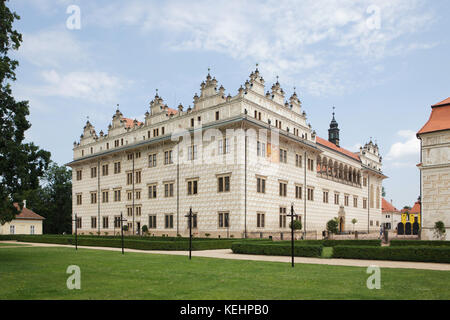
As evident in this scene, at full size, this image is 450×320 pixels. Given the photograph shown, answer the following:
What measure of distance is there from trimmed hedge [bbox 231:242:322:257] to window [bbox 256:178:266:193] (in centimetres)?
1374

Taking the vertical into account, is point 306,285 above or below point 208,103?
below

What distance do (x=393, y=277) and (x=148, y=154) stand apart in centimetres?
3566

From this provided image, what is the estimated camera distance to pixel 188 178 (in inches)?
1570

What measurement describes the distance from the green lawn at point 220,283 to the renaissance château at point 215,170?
2148cm

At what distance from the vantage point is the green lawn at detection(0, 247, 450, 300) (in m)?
9.34

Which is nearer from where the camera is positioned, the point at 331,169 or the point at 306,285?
the point at 306,285

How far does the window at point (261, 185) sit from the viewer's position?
37.0 meters

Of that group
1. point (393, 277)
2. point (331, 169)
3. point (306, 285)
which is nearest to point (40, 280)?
point (306, 285)

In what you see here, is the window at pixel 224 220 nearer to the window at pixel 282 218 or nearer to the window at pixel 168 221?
the window at pixel 282 218

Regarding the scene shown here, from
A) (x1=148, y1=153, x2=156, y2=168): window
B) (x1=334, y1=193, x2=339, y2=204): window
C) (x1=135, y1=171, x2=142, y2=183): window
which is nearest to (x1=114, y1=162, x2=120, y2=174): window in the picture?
(x1=135, y1=171, x2=142, y2=183): window

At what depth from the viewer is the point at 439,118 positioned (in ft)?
105

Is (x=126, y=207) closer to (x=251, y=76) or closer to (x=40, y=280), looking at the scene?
(x=251, y=76)

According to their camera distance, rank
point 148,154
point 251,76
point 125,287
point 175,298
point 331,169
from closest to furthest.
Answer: point 175,298 → point 125,287 → point 251,76 → point 148,154 → point 331,169
